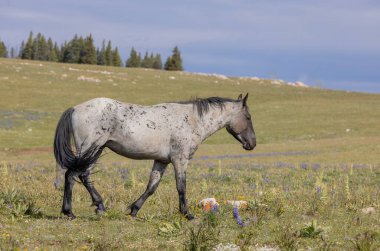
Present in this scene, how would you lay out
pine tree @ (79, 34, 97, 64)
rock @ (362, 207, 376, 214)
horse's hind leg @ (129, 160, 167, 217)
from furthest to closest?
pine tree @ (79, 34, 97, 64) → rock @ (362, 207, 376, 214) → horse's hind leg @ (129, 160, 167, 217)

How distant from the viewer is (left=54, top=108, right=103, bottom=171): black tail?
33.4 ft

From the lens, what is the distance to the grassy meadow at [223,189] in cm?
855

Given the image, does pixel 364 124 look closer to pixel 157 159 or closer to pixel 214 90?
pixel 214 90

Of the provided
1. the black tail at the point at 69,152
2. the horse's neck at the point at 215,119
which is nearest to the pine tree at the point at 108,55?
the horse's neck at the point at 215,119

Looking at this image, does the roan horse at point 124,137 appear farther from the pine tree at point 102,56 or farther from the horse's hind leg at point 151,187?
the pine tree at point 102,56

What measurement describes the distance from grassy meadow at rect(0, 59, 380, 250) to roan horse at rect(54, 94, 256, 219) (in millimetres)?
790

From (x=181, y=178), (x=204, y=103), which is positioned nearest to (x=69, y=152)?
(x=181, y=178)

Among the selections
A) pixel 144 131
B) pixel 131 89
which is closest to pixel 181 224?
pixel 144 131

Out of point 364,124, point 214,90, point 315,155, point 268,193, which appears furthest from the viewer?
point 214,90

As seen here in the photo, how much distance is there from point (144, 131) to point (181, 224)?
6.49ft

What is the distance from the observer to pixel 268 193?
39.6ft

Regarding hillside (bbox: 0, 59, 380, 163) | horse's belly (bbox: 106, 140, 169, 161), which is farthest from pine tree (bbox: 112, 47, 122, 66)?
horse's belly (bbox: 106, 140, 169, 161)

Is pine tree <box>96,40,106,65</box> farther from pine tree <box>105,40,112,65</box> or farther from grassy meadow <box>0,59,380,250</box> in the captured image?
grassy meadow <box>0,59,380,250</box>

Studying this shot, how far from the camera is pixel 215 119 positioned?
37.3 feet
